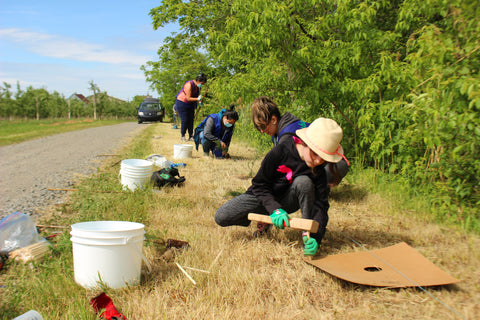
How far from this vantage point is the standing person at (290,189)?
8.67ft

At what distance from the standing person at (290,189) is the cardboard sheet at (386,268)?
0.73 ft

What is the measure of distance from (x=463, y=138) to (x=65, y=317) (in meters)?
3.50

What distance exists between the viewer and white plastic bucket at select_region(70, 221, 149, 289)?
6.88 ft

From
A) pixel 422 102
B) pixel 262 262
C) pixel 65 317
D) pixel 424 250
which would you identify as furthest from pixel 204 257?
pixel 422 102

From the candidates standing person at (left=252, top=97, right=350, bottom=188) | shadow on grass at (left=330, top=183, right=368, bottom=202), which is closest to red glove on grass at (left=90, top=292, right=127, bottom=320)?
standing person at (left=252, top=97, right=350, bottom=188)

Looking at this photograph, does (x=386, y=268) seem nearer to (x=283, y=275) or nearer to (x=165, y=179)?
(x=283, y=275)

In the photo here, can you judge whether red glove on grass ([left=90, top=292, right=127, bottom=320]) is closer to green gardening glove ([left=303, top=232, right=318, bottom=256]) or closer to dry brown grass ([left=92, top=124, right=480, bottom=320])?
dry brown grass ([left=92, top=124, right=480, bottom=320])

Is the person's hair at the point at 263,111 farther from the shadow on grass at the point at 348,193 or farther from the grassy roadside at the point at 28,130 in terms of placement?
the grassy roadside at the point at 28,130

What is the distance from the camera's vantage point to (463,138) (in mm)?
3230

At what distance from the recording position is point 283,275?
2.42 m

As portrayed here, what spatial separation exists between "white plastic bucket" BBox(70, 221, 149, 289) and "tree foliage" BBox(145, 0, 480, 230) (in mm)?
2663

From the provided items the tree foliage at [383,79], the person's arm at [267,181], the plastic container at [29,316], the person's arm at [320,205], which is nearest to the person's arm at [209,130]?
the tree foliage at [383,79]

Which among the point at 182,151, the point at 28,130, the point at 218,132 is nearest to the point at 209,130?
the point at 218,132

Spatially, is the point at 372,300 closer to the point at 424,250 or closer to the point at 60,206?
the point at 424,250
